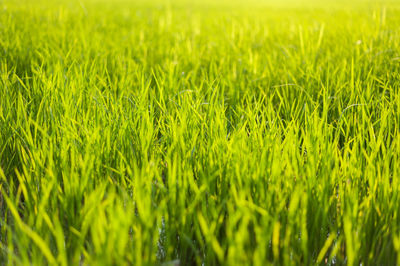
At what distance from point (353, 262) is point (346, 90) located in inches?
42.8

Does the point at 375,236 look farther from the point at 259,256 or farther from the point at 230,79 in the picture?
the point at 230,79

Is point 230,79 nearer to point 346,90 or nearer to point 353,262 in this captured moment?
point 346,90

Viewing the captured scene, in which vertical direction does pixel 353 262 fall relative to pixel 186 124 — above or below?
below

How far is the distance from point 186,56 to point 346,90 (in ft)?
3.44

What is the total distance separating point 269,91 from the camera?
6.66ft

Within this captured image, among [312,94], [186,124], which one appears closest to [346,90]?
[312,94]

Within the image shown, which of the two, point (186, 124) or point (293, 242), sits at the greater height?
point (186, 124)

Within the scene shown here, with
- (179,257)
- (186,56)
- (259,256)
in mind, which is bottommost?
(179,257)

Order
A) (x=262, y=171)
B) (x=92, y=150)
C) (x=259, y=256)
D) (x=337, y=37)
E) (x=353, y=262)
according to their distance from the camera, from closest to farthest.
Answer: (x=259, y=256) < (x=353, y=262) < (x=262, y=171) < (x=92, y=150) < (x=337, y=37)

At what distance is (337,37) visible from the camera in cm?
319

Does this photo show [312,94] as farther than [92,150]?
Yes

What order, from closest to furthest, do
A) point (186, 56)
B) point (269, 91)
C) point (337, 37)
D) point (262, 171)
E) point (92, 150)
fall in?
point (262, 171) → point (92, 150) → point (269, 91) → point (186, 56) → point (337, 37)

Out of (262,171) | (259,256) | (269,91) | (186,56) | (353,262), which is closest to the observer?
(259,256)

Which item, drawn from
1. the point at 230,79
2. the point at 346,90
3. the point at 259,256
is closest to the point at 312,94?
the point at 346,90
